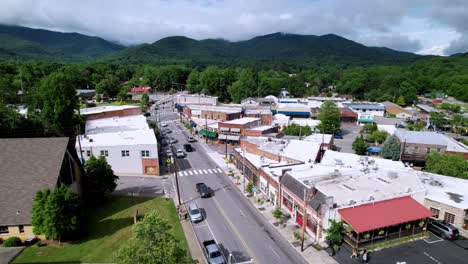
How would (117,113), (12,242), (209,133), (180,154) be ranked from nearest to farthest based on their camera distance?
(12,242)
(180,154)
(209,133)
(117,113)

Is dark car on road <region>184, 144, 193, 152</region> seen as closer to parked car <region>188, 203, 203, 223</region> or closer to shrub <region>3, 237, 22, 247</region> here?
parked car <region>188, 203, 203, 223</region>

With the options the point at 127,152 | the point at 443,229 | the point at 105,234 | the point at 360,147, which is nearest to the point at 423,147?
the point at 360,147

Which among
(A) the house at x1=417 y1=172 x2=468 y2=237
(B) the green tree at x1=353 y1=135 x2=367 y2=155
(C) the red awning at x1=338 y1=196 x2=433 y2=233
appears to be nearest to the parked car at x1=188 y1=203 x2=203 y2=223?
(C) the red awning at x1=338 y1=196 x2=433 y2=233

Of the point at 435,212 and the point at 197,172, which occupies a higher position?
the point at 435,212

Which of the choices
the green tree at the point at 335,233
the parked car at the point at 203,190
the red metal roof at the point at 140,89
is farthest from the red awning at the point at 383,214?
the red metal roof at the point at 140,89

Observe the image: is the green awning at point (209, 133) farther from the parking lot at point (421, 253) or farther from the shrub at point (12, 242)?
the shrub at point (12, 242)

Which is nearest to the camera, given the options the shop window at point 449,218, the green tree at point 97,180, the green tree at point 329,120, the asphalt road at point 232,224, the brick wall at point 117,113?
the asphalt road at point 232,224

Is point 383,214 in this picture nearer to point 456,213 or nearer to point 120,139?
point 456,213
